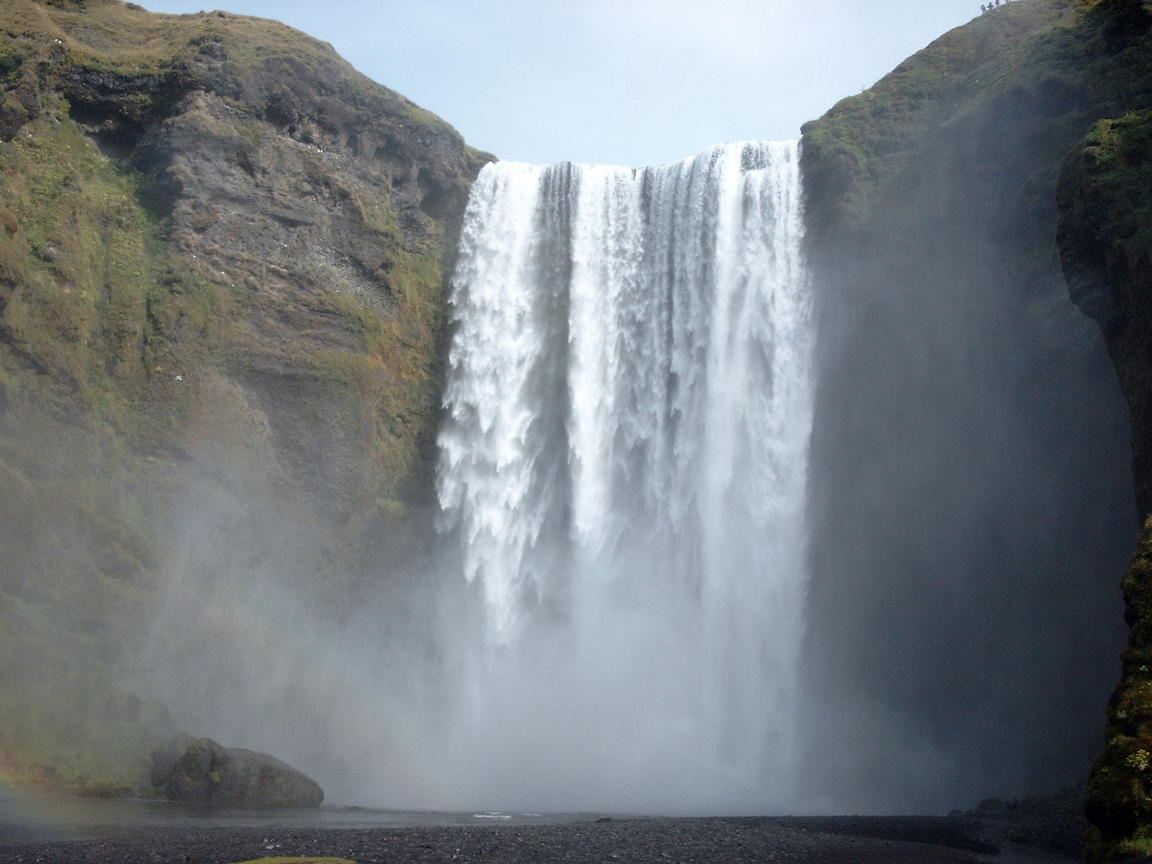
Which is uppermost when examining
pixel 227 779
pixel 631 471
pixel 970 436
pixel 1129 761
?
pixel 970 436

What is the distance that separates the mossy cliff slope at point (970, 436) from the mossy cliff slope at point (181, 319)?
15059 mm

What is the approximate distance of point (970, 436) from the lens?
1206 inches

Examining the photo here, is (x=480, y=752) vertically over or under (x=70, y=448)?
under

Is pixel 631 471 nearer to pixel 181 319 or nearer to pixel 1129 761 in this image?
pixel 181 319

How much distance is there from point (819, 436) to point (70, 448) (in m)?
22.7

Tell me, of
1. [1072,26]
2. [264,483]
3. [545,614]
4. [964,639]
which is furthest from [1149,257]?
[264,483]

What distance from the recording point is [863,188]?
35.2m

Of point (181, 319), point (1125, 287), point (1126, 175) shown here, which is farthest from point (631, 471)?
point (1126, 175)

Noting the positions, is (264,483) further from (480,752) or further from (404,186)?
(404,186)

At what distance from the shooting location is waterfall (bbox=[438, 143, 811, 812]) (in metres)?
32.4

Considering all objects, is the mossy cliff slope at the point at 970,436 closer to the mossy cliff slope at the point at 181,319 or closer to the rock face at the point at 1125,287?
the rock face at the point at 1125,287

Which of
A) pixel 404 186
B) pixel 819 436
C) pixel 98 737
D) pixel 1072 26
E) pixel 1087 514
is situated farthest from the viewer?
pixel 404 186

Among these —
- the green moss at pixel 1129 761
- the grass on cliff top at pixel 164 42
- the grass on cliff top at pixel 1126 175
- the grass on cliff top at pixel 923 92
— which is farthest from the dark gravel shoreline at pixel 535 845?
the grass on cliff top at pixel 164 42

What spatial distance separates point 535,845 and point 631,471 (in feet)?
69.2
